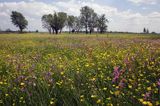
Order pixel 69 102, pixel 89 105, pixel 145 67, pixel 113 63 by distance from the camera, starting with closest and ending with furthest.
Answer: pixel 89 105 < pixel 69 102 < pixel 145 67 < pixel 113 63

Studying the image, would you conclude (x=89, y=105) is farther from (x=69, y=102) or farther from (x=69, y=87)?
(x=69, y=87)

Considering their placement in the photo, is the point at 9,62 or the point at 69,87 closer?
the point at 69,87

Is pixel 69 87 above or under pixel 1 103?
above

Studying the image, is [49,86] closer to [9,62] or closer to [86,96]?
[86,96]

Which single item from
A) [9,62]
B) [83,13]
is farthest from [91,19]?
[9,62]

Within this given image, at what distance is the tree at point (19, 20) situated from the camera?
456 feet

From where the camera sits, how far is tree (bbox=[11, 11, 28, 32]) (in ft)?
456

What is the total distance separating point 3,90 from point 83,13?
4926 inches

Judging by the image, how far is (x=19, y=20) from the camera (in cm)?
13962

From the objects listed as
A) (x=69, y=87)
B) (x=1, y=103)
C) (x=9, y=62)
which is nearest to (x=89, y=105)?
(x=69, y=87)

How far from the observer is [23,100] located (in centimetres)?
491

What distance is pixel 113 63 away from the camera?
6641 millimetres

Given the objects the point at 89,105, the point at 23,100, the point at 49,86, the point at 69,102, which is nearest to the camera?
the point at 89,105

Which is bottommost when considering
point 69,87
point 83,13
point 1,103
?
point 1,103
